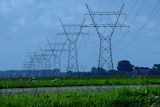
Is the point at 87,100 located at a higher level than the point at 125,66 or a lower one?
lower

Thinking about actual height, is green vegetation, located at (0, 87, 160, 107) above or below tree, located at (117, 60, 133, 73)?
below

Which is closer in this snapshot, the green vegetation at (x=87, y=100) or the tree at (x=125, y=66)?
the green vegetation at (x=87, y=100)

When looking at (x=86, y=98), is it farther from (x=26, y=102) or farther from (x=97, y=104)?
(x=26, y=102)

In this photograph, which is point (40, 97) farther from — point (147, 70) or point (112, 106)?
point (147, 70)

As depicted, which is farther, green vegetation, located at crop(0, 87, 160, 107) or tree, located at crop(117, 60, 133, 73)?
tree, located at crop(117, 60, 133, 73)

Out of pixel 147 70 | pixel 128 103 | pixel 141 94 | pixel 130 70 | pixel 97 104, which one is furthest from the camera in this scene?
pixel 130 70

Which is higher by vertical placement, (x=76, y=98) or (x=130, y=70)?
(x=130, y=70)

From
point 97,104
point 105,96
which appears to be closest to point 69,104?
point 97,104

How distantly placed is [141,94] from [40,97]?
9.83ft

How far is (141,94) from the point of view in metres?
12.1

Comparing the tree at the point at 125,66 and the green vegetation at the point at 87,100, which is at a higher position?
the tree at the point at 125,66

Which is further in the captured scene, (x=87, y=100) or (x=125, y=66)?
(x=125, y=66)

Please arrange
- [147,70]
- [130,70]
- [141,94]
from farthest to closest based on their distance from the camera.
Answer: [130,70] < [147,70] < [141,94]

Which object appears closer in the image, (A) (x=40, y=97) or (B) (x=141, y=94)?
(A) (x=40, y=97)
